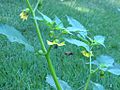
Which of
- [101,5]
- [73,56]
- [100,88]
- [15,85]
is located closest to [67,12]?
[101,5]

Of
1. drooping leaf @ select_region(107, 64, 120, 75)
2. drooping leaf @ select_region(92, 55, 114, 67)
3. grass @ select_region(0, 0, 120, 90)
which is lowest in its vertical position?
grass @ select_region(0, 0, 120, 90)

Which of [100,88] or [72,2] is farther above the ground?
[100,88]

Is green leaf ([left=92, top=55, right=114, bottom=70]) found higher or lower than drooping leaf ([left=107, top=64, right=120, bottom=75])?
lower

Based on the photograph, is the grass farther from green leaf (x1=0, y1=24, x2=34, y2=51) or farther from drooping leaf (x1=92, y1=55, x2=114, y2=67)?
green leaf (x1=0, y1=24, x2=34, y2=51)

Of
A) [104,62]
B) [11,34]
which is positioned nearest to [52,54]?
[104,62]

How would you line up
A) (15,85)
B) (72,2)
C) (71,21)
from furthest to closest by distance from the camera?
(72,2)
(15,85)
(71,21)

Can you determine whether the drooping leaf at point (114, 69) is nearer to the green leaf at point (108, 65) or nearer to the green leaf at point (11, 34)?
the green leaf at point (108, 65)

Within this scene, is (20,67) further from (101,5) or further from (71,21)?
(101,5)

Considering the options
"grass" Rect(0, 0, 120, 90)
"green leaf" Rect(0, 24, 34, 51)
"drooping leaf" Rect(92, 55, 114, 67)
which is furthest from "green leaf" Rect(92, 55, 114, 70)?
"grass" Rect(0, 0, 120, 90)
